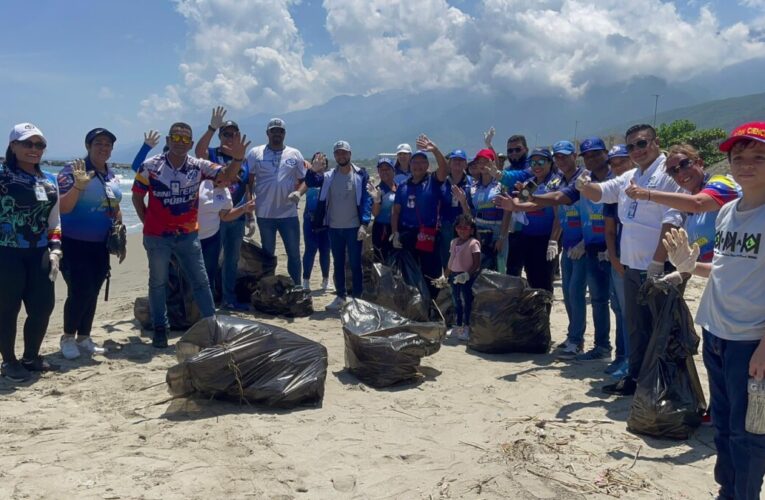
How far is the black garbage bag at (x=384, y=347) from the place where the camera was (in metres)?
4.28

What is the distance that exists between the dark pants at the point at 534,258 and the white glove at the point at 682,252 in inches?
110

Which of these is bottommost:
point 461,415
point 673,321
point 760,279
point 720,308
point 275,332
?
point 461,415

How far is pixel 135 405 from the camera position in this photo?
3865mm

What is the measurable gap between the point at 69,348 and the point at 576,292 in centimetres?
431

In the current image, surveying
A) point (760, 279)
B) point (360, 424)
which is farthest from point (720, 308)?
point (360, 424)

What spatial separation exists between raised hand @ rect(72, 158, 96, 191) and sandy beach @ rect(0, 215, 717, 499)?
4.73 ft

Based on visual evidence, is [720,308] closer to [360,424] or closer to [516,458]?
[516,458]

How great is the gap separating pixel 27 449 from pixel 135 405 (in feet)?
2.38

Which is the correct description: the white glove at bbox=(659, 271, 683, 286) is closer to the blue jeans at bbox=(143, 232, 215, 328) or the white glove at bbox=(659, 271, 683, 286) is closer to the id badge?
the blue jeans at bbox=(143, 232, 215, 328)

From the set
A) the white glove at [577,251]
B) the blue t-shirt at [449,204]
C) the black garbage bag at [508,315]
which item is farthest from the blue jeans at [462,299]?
the white glove at [577,251]

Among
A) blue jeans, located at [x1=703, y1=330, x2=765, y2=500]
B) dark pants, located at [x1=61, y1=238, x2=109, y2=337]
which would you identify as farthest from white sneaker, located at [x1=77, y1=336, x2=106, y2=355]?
blue jeans, located at [x1=703, y1=330, x2=765, y2=500]

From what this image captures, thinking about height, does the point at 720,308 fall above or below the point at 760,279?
below

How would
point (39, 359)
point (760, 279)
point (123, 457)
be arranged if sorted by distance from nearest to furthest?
1. point (760, 279)
2. point (123, 457)
3. point (39, 359)

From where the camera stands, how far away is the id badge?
4188 millimetres
